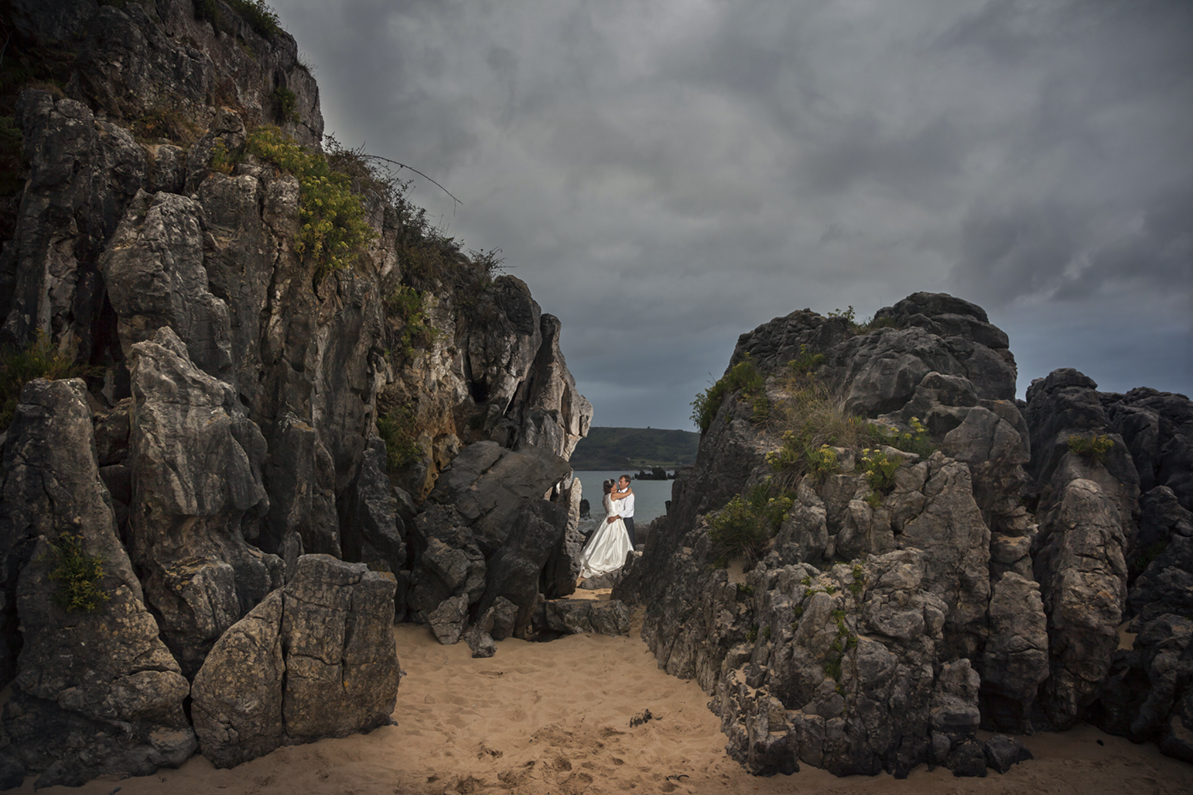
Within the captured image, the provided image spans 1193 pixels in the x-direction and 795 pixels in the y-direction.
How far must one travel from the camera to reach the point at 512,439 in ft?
56.5

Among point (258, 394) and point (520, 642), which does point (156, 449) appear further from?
point (520, 642)

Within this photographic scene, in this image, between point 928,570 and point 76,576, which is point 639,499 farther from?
point 76,576

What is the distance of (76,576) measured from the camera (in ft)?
17.8

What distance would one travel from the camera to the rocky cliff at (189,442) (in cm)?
549

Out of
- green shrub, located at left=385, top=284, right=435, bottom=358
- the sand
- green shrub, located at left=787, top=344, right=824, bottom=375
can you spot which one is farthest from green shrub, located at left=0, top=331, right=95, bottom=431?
green shrub, located at left=787, top=344, right=824, bottom=375

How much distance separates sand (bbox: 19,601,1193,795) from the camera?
18.7 feet

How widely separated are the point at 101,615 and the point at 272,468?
9.18 ft

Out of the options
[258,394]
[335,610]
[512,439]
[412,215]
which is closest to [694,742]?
[335,610]

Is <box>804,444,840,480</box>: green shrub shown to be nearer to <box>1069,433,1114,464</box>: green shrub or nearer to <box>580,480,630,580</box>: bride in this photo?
<box>1069,433,1114,464</box>: green shrub

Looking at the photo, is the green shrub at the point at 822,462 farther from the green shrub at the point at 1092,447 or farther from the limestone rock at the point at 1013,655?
the green shrub at the point at 1092,447

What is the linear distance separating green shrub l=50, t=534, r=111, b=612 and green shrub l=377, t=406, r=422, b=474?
248 inches

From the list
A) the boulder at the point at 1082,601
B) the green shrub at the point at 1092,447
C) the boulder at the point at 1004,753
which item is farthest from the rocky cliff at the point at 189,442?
the green shrub at the point at 1092,447

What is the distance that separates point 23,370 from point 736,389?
10.8 meters

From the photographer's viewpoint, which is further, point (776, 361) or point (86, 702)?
point (776, 361)
